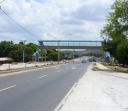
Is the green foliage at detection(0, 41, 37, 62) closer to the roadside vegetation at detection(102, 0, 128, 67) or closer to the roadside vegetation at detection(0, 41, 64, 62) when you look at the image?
the roadside vegetation at detection(0, 41, 64, 62)

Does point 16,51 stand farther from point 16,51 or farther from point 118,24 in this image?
point 118,24

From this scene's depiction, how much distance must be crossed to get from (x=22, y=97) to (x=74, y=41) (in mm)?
151687

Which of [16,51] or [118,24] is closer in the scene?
[118,24]

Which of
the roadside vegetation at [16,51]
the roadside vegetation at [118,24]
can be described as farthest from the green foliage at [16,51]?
the roadside vegetation at [118,24]

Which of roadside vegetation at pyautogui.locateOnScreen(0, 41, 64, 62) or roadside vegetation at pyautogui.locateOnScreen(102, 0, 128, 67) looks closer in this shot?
roadside vegetation at pyautogui.locateOnScreen(102, 0, 128, 67)

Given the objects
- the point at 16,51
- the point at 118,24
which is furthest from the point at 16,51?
the point at 118,24

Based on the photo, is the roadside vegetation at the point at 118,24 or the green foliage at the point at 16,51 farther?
the green foliage at the point at 16,51

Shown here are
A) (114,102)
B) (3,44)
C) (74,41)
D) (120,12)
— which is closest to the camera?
(114,102)

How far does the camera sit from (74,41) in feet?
560

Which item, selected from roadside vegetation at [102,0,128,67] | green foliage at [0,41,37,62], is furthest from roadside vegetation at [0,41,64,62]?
roadside vegetation at [102,0,128,67]

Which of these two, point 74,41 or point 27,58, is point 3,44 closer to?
point 27,58

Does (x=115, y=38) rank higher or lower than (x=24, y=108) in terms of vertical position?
higher

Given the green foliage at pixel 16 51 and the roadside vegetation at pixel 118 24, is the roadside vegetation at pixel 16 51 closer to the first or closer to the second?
the green foliage at pixel 16 51

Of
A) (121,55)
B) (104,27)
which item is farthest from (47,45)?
(104,27)
